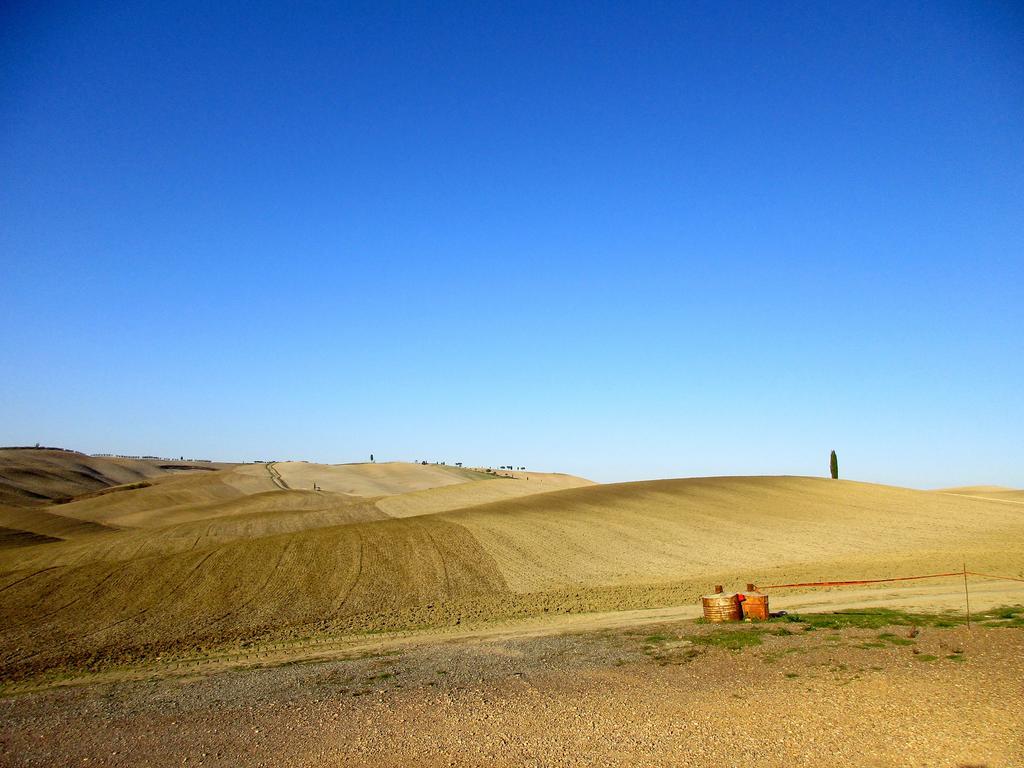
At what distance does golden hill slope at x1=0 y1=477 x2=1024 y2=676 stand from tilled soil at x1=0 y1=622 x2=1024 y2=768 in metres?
6.53

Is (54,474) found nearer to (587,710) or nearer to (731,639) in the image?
(731,639)

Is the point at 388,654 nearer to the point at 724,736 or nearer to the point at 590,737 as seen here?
the point at 590,737

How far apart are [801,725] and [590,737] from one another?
3452mm

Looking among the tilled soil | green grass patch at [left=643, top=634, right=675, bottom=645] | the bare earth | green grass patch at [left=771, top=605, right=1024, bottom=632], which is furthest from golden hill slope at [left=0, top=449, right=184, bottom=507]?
green grass patch at [left=771, top=605, right=1024, bottom=632]

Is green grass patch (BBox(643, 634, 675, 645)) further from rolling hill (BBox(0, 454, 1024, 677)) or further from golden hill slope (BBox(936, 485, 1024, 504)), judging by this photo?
golden hill slope (BBox(936, 485, 1024, 504))

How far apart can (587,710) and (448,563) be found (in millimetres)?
20256

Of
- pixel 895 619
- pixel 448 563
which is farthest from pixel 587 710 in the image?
pixel 448 563

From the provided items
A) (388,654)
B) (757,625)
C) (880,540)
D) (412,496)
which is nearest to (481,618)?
(388,654)

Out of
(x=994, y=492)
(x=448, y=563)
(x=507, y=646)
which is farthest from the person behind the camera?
(x=994, y=492)

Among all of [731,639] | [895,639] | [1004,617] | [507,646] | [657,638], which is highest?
[1004,617]

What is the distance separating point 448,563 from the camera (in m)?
32.6

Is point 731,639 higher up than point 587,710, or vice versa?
point 731,639

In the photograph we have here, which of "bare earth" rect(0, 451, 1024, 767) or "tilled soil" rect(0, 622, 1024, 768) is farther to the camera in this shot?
"bare earth" rect(0, 451, 1024, 767)

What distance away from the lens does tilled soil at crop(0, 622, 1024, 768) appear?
11.0 metres
